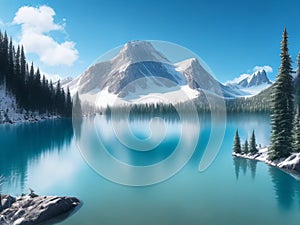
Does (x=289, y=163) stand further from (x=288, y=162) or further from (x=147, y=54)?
(x=147, y=54)

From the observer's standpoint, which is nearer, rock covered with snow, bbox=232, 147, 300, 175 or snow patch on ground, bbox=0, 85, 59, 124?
rock covered with snow, bbox=232, 147, 300, 175

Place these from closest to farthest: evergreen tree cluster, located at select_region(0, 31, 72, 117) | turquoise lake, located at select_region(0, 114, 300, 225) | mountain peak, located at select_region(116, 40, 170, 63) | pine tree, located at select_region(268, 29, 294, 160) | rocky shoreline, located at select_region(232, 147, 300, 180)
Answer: mountain peak, located at select_region(116, 40, 170, 63) → turquoise lake, located at select_region(0, 114, 300, 225) → rocky shoreline, located at select_region(232, 147, 300, 180) → pine tree, located at select_region(268, 29, 294, 160) → evergreen tree cluster, located at select_region(0, 31, 72, 117)

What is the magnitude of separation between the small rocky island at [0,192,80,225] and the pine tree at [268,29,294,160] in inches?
942

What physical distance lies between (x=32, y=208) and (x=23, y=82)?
84260mm

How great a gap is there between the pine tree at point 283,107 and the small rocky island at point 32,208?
23931mm

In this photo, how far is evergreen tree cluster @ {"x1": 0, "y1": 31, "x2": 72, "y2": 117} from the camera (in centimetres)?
8312

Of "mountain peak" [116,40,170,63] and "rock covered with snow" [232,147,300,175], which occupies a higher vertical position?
"mountain peak" [116,40,170,63]

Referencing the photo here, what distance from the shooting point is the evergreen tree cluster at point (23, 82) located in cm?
8312

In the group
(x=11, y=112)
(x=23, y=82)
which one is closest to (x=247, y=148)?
(x=11, y=112)

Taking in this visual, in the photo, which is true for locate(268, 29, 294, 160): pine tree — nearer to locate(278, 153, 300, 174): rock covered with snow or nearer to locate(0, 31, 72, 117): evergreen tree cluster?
locate(278, 153, 300, 174): rock covered with snow

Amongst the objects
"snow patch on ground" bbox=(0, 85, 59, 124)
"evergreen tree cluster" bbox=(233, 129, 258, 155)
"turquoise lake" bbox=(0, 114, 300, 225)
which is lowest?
"turquoise lake" bbox=(0, 114, 300, 225)

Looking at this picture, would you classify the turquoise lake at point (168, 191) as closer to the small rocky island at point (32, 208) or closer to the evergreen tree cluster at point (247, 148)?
the small rocky island at point (32, 208)

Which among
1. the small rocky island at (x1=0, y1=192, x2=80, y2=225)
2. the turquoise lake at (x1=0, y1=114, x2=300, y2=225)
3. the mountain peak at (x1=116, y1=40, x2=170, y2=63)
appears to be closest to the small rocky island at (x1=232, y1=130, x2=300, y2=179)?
the turquoise lake at (x1=0, y1=114, x2=300, y2=225)

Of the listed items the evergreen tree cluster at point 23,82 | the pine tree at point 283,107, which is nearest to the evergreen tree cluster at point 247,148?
the pine tree at point 283,107
